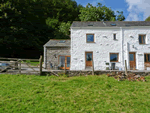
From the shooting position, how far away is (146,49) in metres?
15.1

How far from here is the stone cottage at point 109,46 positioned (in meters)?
15.0

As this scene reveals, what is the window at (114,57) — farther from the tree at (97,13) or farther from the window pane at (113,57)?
the tree at (97,13)

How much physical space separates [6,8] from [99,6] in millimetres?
21911

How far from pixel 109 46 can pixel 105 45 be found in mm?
508

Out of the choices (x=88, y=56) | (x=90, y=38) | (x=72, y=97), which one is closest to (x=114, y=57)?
(x=88, y=56)

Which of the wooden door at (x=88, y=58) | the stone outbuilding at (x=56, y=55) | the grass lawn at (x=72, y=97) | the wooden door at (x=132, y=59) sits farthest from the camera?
the stone outbuilding at (x=56, y=55)

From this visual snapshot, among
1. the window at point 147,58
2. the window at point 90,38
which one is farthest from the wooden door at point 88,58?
the window at point 147,58

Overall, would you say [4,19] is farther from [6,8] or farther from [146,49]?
[146,49]

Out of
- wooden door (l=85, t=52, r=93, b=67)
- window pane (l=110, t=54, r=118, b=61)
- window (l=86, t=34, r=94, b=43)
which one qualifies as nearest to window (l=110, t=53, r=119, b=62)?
window pane (l=110, t=54, r=118, b=61)

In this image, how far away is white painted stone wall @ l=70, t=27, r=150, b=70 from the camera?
49.4 ft

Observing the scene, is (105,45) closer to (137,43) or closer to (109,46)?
(109,46)

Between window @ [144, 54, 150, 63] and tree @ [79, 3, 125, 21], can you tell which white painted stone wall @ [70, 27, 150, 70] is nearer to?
window @ [144, 54, 150, 63]

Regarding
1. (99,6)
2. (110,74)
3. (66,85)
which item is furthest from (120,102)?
(99,6)

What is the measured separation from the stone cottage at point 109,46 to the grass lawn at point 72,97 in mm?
6230
